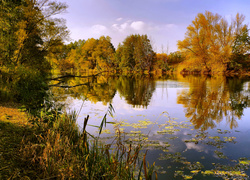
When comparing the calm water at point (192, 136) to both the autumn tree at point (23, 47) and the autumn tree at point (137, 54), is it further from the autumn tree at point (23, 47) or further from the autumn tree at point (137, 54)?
the autumn tree at point (137, 54)

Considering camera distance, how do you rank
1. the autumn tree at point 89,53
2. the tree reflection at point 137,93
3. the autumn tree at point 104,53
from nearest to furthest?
the tree reflection at point 137,93 < the autumn tree at point 104,53 < the autumn tree at point 89,53

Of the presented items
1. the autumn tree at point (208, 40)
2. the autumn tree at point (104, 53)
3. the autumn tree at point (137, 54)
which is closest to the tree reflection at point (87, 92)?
the autumn tree at point (208, 40)

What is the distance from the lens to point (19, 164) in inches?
137

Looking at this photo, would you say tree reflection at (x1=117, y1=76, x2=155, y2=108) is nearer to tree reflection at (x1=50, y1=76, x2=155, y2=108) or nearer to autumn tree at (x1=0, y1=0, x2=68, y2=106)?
tree reflection at (x1=50, y1=76, x2=155, y2=108)

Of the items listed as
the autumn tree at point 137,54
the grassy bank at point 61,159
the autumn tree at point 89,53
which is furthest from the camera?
the autumn tree at point 89,53

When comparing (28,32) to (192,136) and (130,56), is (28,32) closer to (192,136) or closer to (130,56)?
(192,136)

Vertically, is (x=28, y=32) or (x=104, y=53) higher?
(x=104, y=53)

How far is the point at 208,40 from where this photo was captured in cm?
3759

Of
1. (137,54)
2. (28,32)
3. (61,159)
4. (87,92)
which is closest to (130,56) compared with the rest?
(137,54)

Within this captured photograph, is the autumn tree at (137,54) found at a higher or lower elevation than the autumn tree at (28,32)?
higher

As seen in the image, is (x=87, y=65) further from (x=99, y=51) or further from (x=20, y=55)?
(x=20, y=55)

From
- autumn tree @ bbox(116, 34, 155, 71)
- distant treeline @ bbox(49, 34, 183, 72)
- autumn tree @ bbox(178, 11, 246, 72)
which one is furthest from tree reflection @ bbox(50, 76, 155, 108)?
autumn tree @ bbox(116, 34, 155, 71)

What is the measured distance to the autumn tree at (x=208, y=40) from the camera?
37.8m

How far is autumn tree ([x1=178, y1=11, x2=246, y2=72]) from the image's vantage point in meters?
37.8
